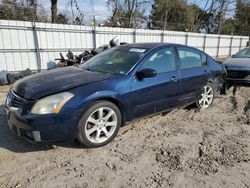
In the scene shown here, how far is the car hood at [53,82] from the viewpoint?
120 inches

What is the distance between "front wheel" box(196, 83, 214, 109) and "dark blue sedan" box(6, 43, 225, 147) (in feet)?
1.35

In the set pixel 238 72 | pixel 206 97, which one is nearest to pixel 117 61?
pixel 206 97

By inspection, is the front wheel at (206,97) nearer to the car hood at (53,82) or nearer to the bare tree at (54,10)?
the car hood at (53,82)

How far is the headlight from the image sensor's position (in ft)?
9.55

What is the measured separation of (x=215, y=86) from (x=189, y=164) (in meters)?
3.05

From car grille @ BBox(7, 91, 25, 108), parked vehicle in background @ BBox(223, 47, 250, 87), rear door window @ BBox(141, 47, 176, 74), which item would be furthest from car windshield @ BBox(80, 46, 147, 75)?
parked vehicle in background @ BBox(223, 47, 250, 87)

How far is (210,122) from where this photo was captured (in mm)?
4516

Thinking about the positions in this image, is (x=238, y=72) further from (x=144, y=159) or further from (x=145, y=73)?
(x=144, y=159)

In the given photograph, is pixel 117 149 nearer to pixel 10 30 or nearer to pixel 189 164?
pixel 189 164

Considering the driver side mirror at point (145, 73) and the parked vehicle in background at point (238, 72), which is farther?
the parked vehicle in background at point (238, 72)

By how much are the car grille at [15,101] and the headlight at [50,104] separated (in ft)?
0.86

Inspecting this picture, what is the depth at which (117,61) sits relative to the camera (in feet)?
13.2

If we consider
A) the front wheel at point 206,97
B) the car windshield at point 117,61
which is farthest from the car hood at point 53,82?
the front wheel at point 206,97

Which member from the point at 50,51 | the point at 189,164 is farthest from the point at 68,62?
the point at 189,164
